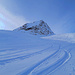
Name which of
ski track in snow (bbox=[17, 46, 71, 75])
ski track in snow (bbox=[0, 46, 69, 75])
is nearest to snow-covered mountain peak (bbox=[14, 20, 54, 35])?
ski track in snow (bbox=[0, 46, 69, 75])

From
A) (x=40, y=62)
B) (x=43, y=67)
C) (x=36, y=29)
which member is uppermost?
(x=36, y=29)

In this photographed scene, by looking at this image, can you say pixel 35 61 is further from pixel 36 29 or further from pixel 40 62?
pixel 36 29

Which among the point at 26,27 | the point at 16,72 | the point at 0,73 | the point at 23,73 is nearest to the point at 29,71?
the point at 23,73

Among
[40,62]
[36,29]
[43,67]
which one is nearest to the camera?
[43,67]

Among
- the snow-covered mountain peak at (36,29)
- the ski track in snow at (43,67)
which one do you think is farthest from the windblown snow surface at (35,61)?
the snow-covered mountain peak at (36,29)

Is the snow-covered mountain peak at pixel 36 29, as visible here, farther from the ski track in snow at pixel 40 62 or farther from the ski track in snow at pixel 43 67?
the ski track in snow at pixel 43 67

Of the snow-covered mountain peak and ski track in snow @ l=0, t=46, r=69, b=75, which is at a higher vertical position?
the snow-covered mountain peak

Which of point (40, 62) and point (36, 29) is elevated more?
point (36, 29)

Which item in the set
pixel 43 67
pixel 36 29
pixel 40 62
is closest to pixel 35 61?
pixel 40 62

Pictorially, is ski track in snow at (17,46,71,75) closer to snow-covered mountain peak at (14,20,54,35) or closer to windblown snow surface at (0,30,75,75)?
windblown snow surface at (0,30,75,75)

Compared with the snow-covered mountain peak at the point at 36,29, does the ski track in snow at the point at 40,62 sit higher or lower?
lower

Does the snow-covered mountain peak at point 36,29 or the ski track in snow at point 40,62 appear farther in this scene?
the snow-covered mountain peak at point 36,29

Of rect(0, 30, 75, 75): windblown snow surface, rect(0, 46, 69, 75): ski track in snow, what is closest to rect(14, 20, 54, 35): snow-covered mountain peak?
rect(0, 30, 75, 75): windblown snow surface

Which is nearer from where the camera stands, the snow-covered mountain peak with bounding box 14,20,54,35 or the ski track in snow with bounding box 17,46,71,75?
the ski track in snow with bounding box 17,46,71,75
